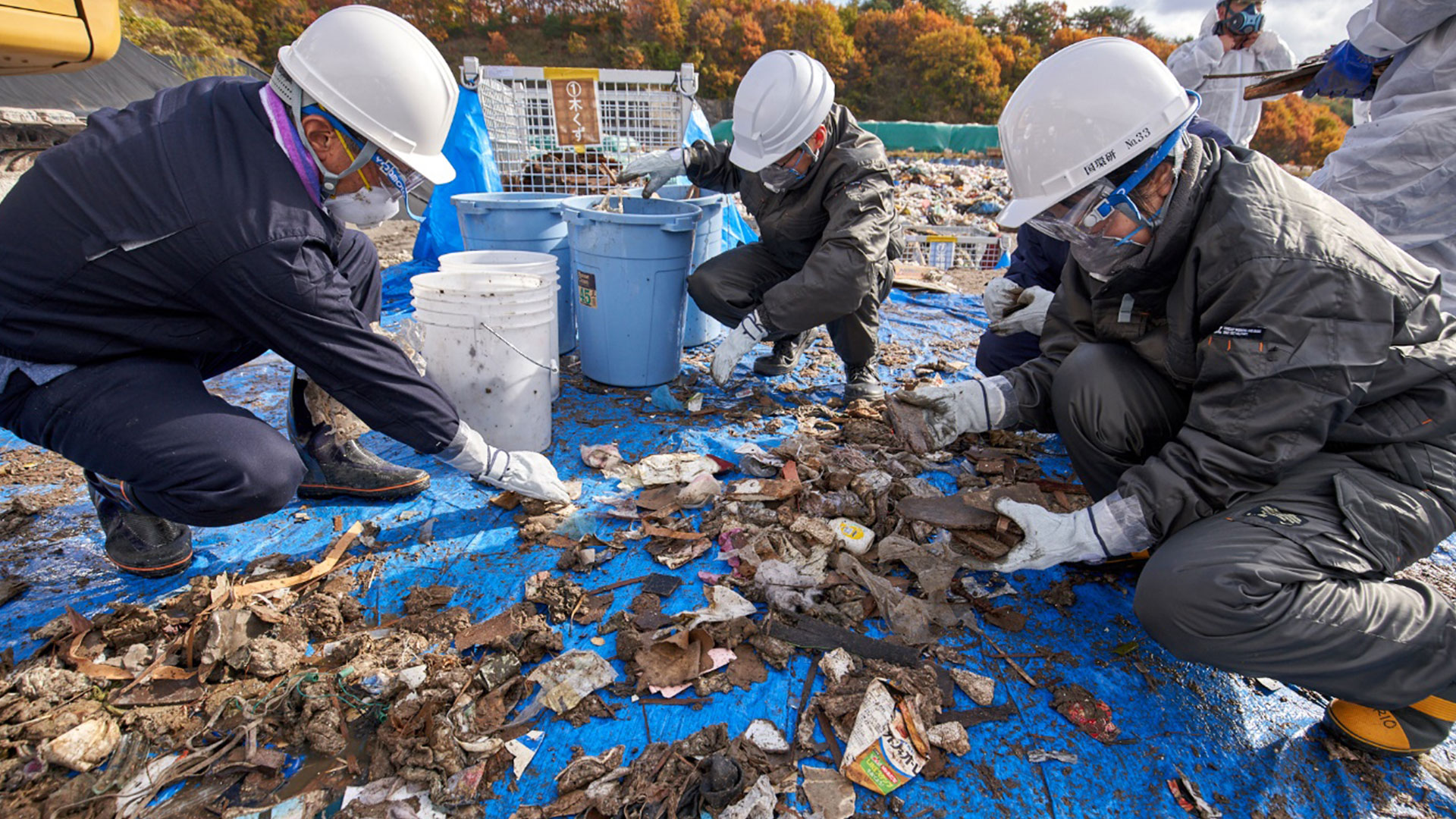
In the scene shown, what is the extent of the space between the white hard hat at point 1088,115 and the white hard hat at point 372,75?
175 cm

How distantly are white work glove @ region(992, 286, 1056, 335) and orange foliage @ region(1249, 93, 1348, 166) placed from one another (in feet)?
112

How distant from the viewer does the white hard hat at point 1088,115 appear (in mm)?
1769

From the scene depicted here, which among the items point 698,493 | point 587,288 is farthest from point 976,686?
point 587,288

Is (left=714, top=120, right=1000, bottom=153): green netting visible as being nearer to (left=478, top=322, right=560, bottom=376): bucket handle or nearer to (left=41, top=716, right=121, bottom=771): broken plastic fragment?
(left=478, top=322, right=560, bottom=376): bucket handle

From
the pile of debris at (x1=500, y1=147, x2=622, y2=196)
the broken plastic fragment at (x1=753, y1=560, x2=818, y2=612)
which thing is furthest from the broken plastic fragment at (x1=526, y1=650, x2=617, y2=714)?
the pile of debris at (x1=500, y1=147, x2=622, y2=196)

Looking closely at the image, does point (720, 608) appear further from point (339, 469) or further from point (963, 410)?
point (339, 469)

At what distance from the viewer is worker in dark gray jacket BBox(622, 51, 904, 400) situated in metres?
3.21

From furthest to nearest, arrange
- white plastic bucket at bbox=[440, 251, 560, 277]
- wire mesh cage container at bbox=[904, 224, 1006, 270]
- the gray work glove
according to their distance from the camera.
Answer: wire mesh cage container at bbox=[904, 224, 1006, 270]
white plastic bucket at bbox=[440, 251, 560, 277]
the gray work glove

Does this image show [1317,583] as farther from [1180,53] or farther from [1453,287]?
[1180,53]

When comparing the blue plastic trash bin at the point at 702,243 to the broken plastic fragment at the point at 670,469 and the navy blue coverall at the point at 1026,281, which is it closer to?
the broken plastic fragment at the point at 670,469

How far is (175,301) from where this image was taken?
1912mm

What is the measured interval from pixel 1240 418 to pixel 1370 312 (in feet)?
1.21

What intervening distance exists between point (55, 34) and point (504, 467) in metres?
1.94

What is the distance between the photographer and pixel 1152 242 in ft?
6.18
